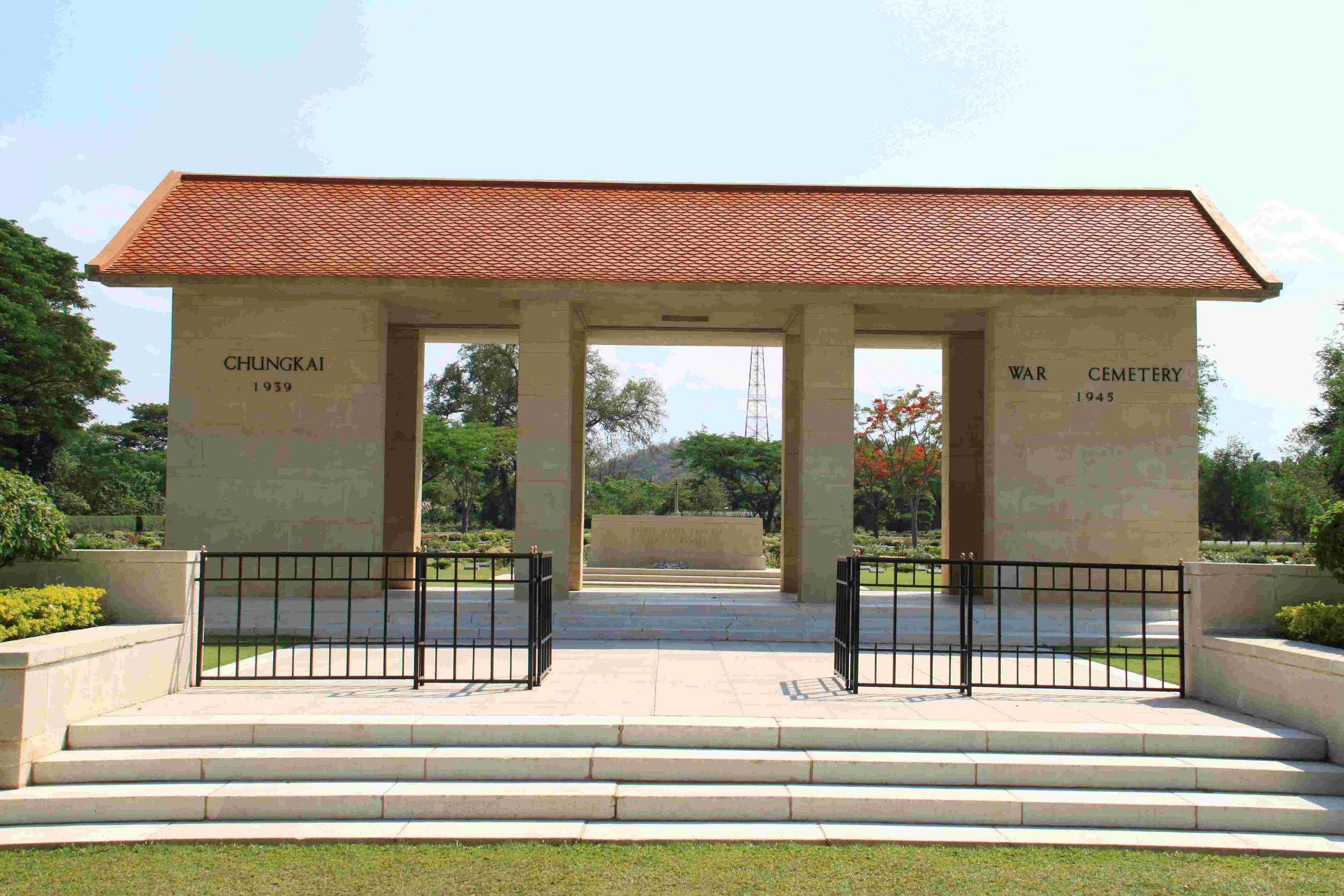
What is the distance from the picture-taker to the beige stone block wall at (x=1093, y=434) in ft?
55.7

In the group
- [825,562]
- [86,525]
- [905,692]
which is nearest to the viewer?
[905,692]

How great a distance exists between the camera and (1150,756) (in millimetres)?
7465

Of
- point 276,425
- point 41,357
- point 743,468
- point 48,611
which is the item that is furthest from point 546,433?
point 743,468

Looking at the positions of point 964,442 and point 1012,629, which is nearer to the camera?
point 1012,629

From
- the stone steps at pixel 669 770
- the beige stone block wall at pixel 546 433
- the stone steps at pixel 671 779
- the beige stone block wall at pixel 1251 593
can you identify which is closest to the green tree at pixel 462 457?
the beige stone block wall at pixel 546 433

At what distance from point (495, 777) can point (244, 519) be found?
11.7 metres

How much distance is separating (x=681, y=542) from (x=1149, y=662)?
15.1 meters

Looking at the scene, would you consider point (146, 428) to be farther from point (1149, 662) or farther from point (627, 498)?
point (1149, 662)

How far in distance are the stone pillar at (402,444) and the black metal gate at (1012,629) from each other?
29.9 ft

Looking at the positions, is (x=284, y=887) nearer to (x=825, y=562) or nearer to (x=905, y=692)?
(x=905, y=692)

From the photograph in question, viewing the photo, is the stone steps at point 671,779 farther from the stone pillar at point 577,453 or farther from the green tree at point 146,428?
the green tree at point 146,428

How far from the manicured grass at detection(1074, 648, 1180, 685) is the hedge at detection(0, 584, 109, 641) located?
9.86 m

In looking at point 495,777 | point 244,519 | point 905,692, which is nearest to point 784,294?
point 905,692

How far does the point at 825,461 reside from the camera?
1678 centimetres
